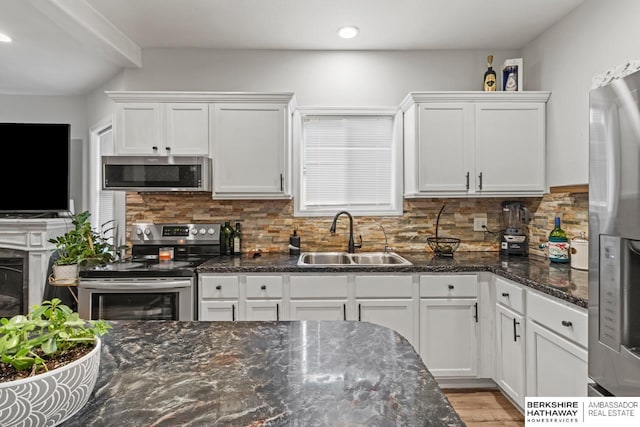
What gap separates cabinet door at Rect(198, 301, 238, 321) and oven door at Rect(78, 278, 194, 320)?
89mm

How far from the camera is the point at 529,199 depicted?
3141 mm

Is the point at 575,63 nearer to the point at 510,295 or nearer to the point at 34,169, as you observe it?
the point at 510,295

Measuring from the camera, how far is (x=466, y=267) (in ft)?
8.42

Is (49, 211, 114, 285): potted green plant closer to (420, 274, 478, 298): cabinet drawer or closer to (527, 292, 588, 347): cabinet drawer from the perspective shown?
(420, 274, 478, 298): cabinet drawer

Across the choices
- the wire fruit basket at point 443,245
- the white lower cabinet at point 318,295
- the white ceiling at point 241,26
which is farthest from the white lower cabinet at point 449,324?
the white ceiling at point 241,26

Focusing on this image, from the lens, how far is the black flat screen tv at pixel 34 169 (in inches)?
141

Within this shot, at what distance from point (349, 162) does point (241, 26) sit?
136 cm

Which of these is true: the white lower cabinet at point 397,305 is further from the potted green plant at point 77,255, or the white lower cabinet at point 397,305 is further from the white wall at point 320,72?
the white wall at point 320,72

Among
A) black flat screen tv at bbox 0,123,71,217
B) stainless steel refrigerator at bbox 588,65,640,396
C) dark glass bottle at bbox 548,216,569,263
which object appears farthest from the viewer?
black flat screen tv at bbox 0,123,71,217

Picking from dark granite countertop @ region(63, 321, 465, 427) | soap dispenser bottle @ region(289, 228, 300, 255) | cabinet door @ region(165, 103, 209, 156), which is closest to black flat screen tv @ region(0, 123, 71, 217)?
cabinet door @ region(165, 103, 209, 156)

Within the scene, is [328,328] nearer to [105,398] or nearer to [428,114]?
[105,398]

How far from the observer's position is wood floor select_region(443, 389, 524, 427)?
2303mm

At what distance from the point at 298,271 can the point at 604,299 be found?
66.9 inches

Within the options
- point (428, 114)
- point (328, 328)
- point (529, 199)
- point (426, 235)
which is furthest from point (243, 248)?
point (529, 199)
